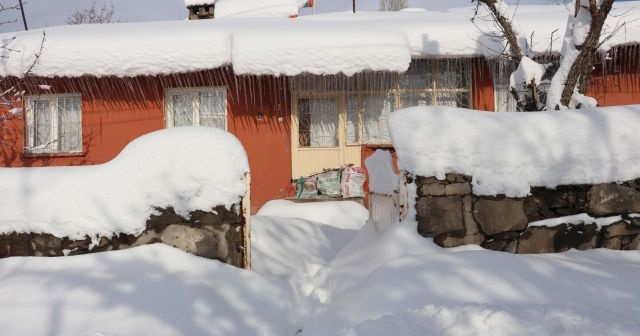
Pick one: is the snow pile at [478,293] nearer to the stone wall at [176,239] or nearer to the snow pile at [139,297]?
the snow pile at [139,297]

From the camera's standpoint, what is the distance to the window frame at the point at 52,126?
8633 millimetres

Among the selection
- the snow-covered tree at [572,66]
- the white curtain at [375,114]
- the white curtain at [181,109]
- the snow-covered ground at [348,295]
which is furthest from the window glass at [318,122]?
the snow-covered ground at [348,295]

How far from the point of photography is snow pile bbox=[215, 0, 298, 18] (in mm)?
11141

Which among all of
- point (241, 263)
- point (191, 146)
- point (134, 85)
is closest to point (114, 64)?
point (134, 85)

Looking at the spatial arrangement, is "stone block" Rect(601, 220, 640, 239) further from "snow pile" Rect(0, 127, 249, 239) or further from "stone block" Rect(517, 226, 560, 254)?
"snow pile" Rect(0, 127, 249, 239)

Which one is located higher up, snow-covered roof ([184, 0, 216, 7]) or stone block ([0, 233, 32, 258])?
snow-covered roof ([184, 0, 216, 7])

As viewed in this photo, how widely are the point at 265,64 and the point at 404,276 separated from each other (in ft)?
16.3

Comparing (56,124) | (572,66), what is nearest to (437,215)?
(572,66)

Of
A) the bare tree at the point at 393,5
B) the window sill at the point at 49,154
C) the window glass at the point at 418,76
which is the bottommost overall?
the window sill at the point at 49,154

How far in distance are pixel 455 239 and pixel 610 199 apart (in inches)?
59.1

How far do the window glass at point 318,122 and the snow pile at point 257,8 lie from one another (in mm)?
3420

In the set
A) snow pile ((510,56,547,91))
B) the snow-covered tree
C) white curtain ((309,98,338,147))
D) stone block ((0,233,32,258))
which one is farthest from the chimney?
stone block ((0,233,32,258))

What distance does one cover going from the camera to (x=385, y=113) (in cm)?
888

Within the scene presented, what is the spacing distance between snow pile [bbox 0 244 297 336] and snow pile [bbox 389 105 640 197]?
1720mm
